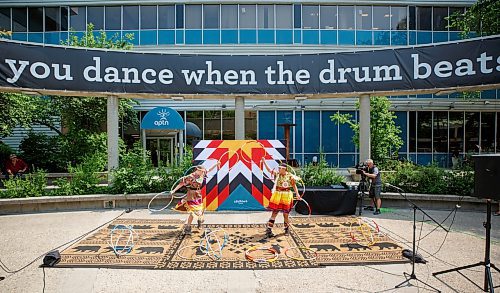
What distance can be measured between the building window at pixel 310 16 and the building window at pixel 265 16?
7.48ft

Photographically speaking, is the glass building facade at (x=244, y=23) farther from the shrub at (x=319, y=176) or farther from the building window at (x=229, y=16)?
the shrub at (x=319, y=176)

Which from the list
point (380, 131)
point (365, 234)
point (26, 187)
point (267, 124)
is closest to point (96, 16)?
point (267, 124)

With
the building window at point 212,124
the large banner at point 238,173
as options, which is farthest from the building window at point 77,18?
the large banner at point 238,173

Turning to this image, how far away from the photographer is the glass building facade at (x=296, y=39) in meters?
24.6

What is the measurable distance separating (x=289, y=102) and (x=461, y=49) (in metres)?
14.3

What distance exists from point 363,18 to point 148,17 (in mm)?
15404

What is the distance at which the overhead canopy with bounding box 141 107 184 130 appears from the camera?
19594 mm

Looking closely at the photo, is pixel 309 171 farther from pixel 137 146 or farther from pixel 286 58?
→ pixel 137 146

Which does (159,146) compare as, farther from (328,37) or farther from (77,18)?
(328,37)

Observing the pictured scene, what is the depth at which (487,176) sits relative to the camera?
5.00 m

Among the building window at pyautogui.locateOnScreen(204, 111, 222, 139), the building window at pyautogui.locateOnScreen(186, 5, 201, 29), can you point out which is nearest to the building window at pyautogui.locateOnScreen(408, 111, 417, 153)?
the building window at pyautogui.locateOnScreen(204, 111, 222, 139)

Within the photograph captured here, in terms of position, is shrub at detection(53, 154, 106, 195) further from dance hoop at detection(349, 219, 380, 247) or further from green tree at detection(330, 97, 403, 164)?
green tree at detection(330, 97, 403, 164)

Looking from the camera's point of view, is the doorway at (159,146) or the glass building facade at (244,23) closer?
the glass building facade at (244,23)

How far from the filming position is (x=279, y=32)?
80.7 feet
